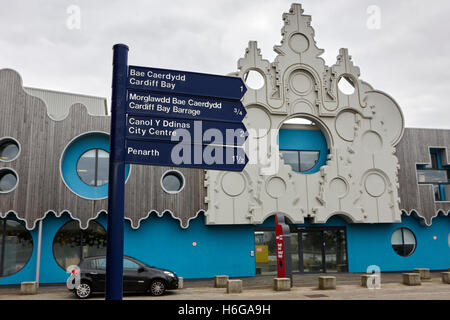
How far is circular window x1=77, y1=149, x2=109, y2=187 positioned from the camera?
18250 millimetres

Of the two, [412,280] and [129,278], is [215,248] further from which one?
[412,280]

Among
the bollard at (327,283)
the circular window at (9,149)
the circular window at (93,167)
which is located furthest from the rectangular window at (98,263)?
the bollard at (327,283)

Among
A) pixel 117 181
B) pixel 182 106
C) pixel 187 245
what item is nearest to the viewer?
pixel 117 181

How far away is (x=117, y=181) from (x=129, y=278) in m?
10.7

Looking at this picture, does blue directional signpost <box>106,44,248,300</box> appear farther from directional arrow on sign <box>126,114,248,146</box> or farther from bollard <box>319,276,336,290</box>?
bollard <box>319,276,336,290</box>

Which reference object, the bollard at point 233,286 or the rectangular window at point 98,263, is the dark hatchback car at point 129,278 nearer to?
the rectangular window at point 98,263

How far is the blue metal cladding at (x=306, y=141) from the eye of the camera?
20734 mm

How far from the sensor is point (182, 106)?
15.8 feet

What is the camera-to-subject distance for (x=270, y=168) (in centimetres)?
1933

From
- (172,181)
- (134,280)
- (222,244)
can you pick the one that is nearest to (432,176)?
(222,244)

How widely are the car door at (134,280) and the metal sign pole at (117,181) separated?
10454 mm

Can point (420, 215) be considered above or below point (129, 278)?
above

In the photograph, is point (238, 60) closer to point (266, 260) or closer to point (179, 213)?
point (179, 213)

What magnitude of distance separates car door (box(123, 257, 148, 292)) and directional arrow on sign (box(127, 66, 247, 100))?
1076 cm
